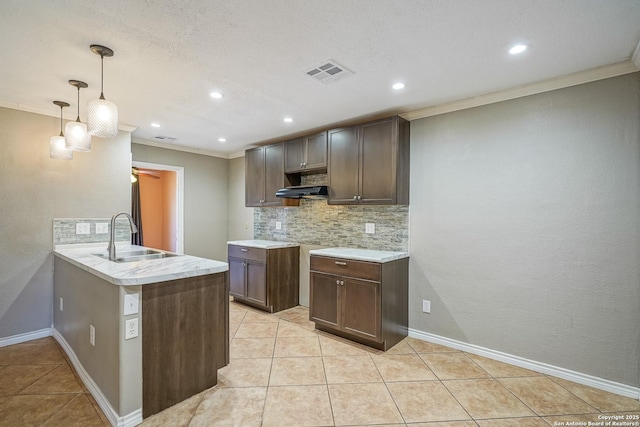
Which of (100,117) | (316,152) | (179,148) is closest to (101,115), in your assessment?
(100,117)

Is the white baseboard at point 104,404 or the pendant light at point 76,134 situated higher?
the pendant light at point 76,134

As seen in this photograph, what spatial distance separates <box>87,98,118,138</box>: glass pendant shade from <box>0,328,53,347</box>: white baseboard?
8.48ft

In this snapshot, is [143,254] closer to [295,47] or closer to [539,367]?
[295,47]

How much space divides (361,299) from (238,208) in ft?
10.5

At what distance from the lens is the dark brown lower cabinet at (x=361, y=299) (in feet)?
9.31

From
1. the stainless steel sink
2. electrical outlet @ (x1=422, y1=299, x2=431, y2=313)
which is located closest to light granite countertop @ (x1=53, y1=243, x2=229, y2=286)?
the stainless steel sink

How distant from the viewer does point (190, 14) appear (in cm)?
163

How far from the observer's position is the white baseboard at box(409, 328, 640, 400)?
2.16 meters

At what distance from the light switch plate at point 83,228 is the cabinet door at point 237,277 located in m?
1.76

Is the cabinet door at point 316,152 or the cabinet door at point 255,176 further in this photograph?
the cabinet door at point 255,176

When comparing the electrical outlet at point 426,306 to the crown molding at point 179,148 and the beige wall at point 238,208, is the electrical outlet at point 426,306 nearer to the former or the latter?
the beige wall at point 238,208

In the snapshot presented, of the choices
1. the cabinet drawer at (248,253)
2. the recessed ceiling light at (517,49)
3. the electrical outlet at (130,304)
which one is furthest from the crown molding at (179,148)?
the recessed ceiling light at (517,49)

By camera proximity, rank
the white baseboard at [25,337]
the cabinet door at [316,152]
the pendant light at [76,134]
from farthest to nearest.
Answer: the cabinet door at [316,152]
the white baseboard at [25,337]
the pendant light at [76,134]

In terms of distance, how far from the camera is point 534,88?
2.48 metres
